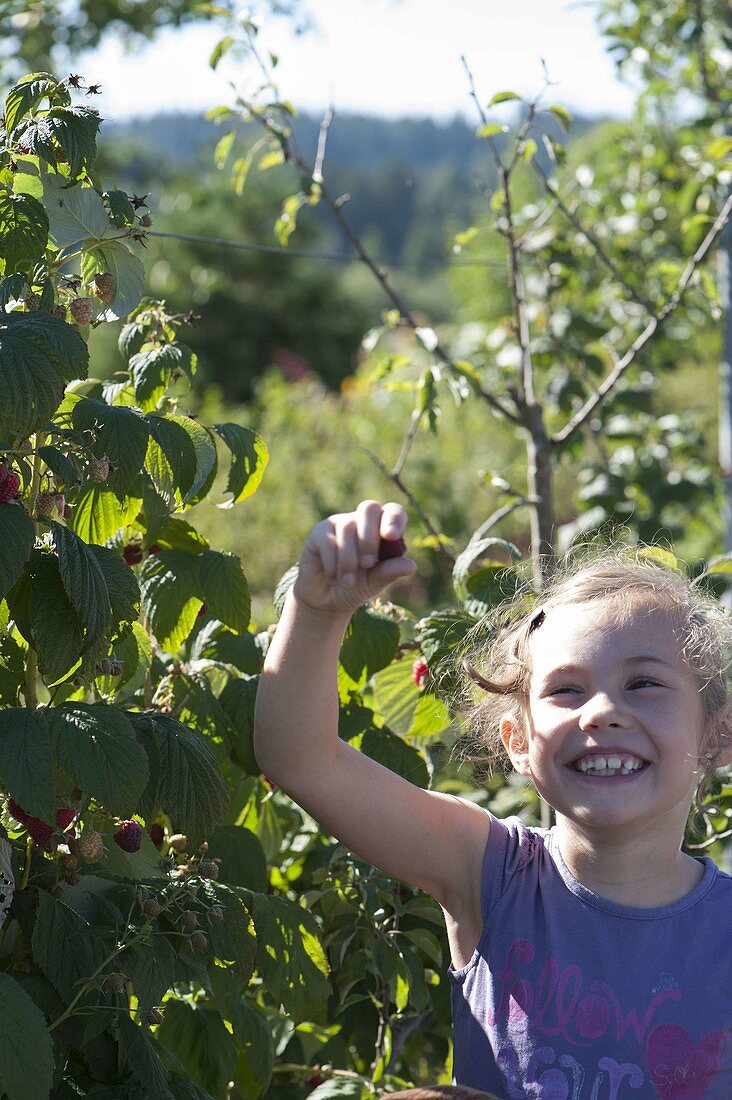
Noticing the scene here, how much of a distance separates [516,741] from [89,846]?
0.55m

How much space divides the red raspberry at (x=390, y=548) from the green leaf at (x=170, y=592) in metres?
0.58

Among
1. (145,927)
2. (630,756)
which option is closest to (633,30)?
(630,756)

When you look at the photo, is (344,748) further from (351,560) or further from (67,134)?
(67,134)

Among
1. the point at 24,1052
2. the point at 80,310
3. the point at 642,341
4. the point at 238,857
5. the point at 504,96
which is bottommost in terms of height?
the point at 24,1052

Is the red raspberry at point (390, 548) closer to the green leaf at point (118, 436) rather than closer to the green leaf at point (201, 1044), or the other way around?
the green leaf at point (118, 436)

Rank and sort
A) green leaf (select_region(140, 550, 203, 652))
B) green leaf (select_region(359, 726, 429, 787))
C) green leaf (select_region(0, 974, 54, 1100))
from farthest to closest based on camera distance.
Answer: green leaf (select_region(359, 726, 429, 787)) < green leaf (select_region(140, 550, 203, 652)) < green leaf (select_region(0, 974, 54, 1100))

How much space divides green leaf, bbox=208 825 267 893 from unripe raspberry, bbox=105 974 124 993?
0.41 m

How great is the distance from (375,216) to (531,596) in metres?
66.9

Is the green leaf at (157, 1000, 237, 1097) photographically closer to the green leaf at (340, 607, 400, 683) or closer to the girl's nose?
the green leaf at (340, 607, 400, 683)

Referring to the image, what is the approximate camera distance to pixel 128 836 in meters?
1.38

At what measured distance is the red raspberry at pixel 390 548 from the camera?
107 cm

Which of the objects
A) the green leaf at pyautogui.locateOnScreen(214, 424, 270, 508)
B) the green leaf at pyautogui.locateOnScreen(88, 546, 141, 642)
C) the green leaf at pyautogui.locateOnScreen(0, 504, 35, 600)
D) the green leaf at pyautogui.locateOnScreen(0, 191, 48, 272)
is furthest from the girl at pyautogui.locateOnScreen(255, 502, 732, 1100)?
the green leaf at pyautogui.locateOnScreen(0, 191, 48, 272)

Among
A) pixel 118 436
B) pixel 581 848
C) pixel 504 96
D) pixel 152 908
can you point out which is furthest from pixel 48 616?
pixel 504 96

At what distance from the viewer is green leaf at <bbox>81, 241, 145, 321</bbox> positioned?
4.60 feet
